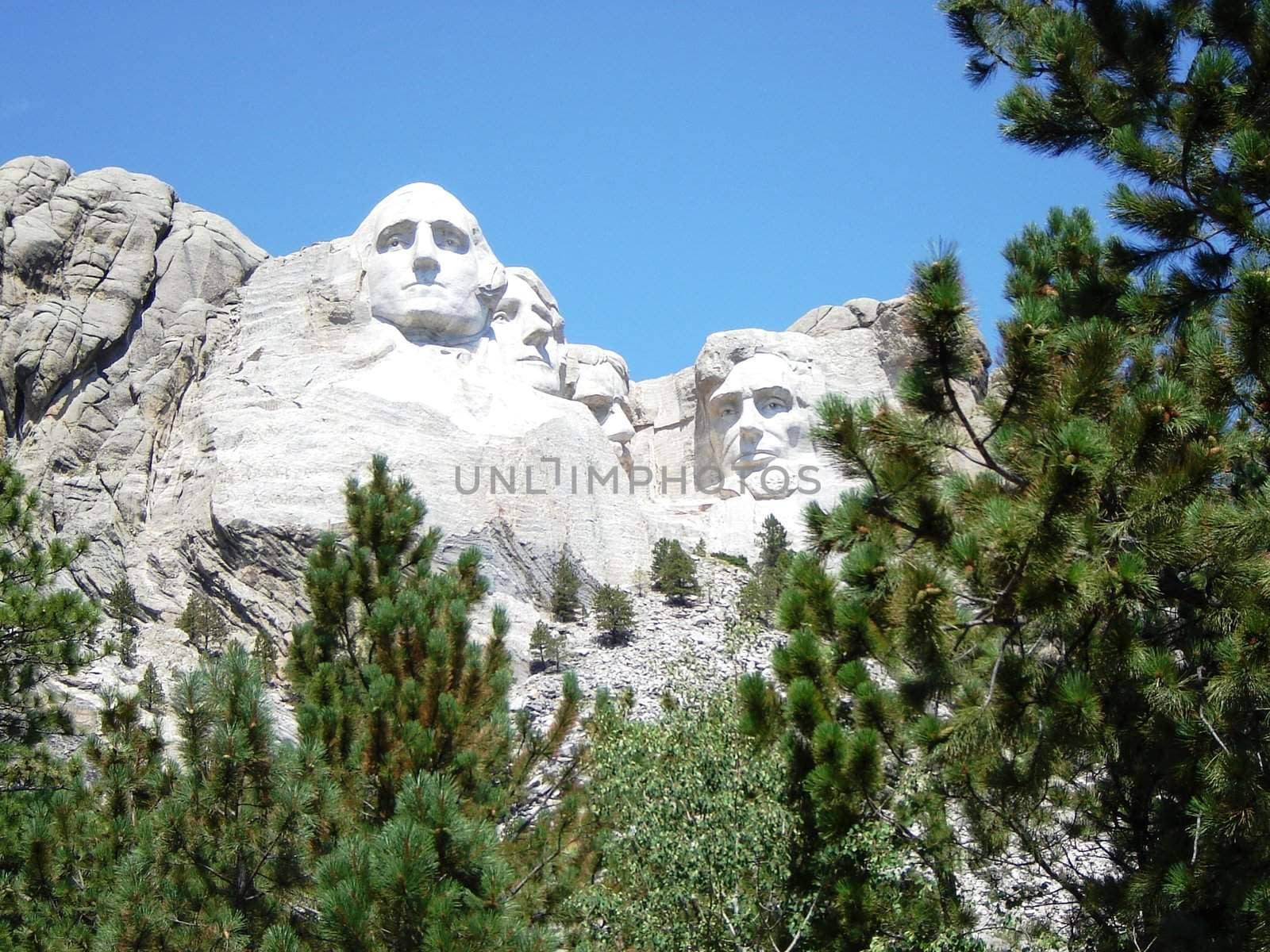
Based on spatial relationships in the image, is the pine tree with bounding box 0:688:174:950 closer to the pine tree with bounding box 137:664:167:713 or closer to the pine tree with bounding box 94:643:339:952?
the pine tree with bounding box 94:643:339:952

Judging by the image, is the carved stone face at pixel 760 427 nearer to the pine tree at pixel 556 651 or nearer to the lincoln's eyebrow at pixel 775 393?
the lincoln's eyebrow at pixel 775 393

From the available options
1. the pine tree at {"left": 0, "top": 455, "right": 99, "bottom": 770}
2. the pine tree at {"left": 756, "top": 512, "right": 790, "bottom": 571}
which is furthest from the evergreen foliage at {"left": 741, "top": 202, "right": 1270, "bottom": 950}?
the pine tree at {"left": 756, "top": 512, "right": 790, "bottom": 571}

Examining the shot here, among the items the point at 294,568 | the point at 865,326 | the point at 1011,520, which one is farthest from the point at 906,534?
the point at 865,326

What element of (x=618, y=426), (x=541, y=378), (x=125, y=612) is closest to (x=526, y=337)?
(x=541, y=378)

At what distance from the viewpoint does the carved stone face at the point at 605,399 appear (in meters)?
23.4

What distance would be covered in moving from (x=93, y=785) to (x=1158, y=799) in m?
5.86

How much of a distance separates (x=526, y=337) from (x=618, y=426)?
312 cm

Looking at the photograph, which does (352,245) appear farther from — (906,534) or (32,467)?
(906,534)

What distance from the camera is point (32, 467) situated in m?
18.4

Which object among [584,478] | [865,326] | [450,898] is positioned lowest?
[450,898]

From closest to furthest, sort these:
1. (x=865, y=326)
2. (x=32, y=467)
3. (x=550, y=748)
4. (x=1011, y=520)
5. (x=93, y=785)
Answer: (x=1011, y=520) → (x=93, y=785) → (x=550, y=748) → (x=32, y=467) → (x=865, y=326)

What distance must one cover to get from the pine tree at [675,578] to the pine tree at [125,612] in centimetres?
547

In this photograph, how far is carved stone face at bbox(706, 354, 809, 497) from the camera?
21.5 metres

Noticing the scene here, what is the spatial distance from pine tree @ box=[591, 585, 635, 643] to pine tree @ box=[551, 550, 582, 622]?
0.36 metres
